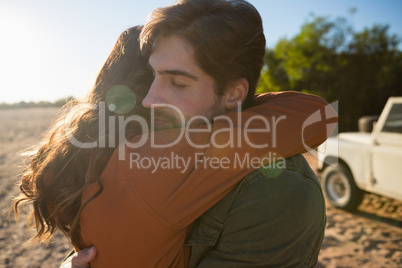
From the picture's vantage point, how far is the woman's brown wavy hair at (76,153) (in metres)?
1.38

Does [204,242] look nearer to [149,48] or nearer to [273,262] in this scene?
[273,262]

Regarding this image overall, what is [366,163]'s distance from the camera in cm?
508

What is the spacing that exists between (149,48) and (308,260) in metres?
1.23

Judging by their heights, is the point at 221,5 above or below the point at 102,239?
above

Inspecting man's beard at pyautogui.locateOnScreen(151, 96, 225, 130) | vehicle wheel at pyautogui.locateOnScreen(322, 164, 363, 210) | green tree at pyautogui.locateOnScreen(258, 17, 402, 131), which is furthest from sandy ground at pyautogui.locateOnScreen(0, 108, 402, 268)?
green tree at pyautogui.locateOnScreen(258, 17, 402, 131)

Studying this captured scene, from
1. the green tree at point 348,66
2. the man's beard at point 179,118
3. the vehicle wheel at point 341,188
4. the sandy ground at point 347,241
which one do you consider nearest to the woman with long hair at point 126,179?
the man's beard at point 179,118

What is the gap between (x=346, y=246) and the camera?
436 centimetres

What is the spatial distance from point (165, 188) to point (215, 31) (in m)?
0.80

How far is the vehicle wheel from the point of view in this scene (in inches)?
214

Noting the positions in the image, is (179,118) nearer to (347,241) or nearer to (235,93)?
(235,93)

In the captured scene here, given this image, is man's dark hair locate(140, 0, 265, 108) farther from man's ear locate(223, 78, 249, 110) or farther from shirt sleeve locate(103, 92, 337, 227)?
shirt sleeve locate(103, 92, 337, 227)

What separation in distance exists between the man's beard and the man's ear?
0.05 metres

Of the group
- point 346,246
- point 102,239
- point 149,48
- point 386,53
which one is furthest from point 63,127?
point 386,53

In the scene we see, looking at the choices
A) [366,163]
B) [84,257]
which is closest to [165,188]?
[84,257]
